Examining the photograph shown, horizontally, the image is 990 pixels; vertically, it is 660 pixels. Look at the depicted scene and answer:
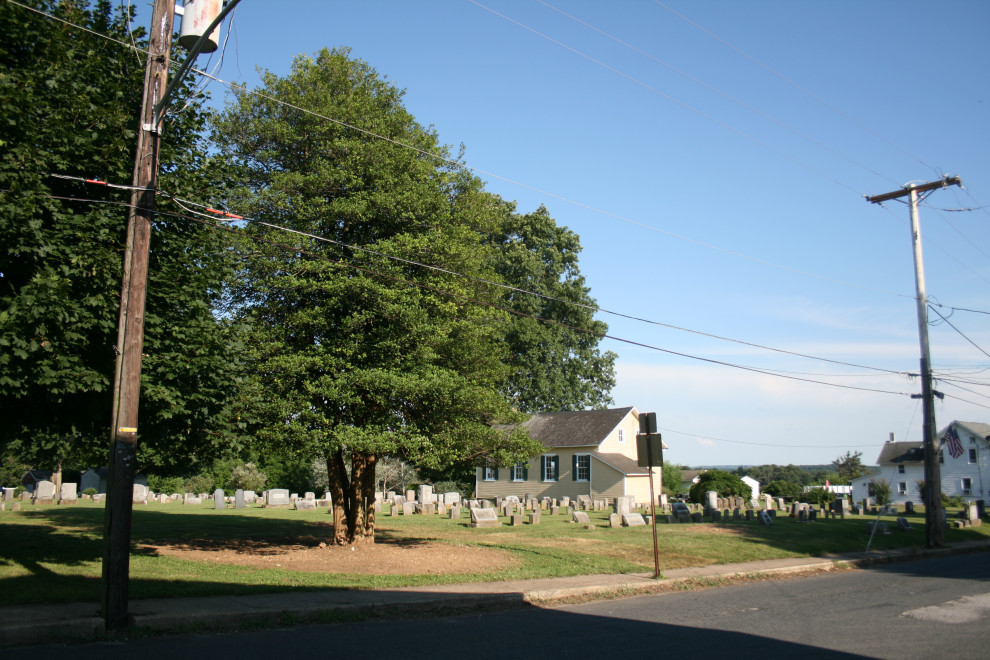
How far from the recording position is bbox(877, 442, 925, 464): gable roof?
67625 mm

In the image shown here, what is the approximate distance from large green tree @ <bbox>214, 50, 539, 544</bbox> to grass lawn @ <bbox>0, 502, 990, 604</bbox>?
2762mm

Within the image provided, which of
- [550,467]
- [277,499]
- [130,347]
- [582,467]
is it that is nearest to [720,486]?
[582,467]

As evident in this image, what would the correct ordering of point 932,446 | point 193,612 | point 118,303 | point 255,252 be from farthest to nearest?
point 932,446
point 255,252
point 118,303
point 193,612

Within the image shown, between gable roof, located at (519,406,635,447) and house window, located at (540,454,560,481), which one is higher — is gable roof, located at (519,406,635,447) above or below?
above

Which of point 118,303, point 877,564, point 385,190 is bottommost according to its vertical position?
point 877,564

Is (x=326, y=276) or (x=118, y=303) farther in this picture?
(x=326, y=276)

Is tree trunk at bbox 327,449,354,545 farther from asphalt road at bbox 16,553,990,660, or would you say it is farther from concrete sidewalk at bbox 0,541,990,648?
asphalt road at bbox 16,553,990,660

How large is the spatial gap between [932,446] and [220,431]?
22.3 meters

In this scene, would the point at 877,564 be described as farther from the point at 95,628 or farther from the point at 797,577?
the point at 95,628

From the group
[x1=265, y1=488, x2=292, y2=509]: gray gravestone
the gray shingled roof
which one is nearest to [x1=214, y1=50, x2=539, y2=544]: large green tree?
[x1=265, y1=488, x2=292, y2=509]: gray gravestone

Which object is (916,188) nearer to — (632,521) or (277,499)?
(632,521)

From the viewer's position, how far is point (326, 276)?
15.1 metres

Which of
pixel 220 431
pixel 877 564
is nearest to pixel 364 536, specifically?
pixel 220 431

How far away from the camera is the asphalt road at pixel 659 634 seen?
7547mm
